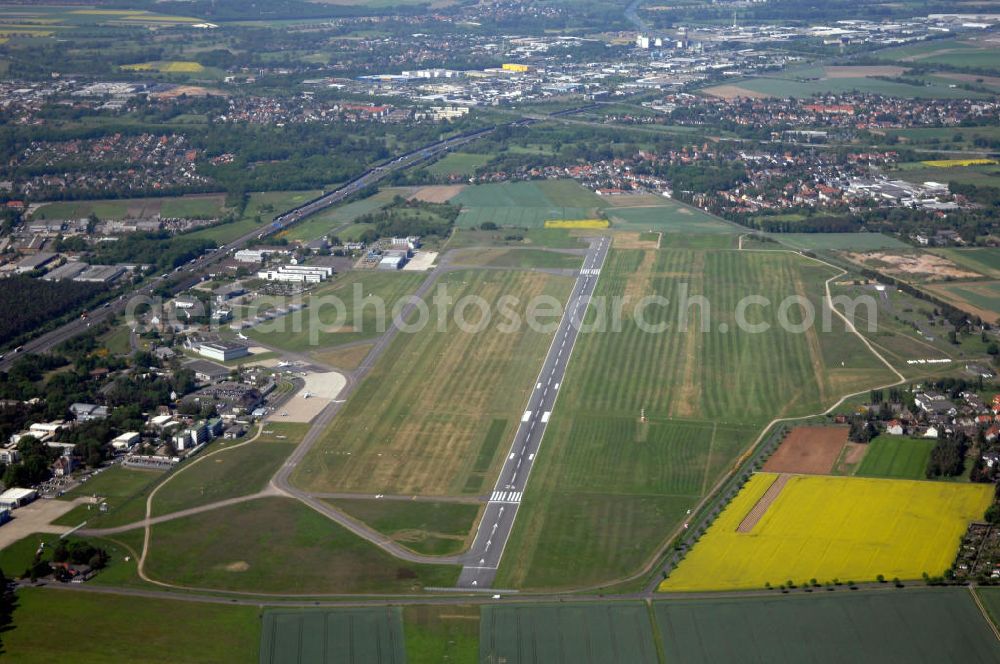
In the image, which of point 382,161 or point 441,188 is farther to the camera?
point 382,161

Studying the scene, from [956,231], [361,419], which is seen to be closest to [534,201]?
[956,231]

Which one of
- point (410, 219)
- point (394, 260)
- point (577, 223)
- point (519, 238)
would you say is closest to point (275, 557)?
point (394, 260)

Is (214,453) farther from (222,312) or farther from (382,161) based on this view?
(382,161)

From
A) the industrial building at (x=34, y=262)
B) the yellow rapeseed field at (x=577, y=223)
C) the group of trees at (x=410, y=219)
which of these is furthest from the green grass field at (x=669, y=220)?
the industrial building at (x=34, y=262)

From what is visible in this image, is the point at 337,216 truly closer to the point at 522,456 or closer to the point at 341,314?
the point at 341,314

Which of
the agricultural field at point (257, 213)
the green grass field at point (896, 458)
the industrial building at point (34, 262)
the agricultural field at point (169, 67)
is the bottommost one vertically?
the agricultural field at point (257, 213)

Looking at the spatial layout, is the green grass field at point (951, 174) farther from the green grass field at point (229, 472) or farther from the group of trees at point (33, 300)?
the group of trees at point (33, 300)

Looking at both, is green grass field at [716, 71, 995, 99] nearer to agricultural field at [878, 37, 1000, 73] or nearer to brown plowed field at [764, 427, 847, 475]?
agricultural field at [878, 37, 1000, 73]

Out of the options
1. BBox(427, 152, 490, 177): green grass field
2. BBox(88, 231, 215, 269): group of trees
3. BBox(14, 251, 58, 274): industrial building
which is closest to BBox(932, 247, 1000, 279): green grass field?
BBox(427, 152, 490, 177): green grass field
